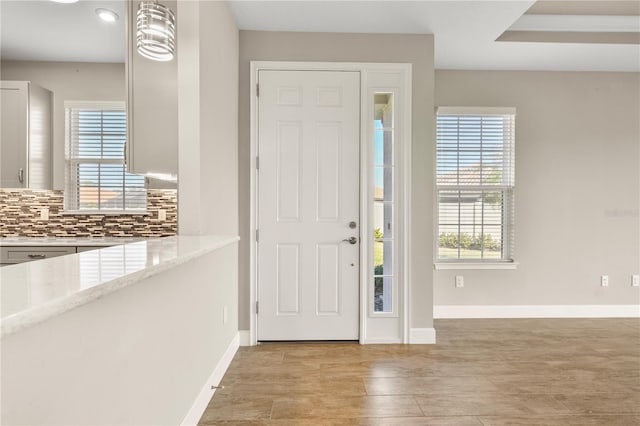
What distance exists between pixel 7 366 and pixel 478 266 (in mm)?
3832

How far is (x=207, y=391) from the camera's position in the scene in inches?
78.9

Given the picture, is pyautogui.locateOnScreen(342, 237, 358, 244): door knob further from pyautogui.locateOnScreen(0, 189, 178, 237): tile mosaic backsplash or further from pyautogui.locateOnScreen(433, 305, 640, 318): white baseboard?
pyautogui.locateOnScreen(0, 189, 178, 237): tile mosaic backsplash

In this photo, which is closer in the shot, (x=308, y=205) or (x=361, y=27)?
(x=361, y=27)

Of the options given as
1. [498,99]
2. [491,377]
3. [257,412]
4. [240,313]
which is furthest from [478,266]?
[257,412]

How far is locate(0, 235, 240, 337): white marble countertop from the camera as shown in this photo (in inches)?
20.5

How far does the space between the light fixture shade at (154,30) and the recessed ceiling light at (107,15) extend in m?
1.71

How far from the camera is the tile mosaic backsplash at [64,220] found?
335 cm

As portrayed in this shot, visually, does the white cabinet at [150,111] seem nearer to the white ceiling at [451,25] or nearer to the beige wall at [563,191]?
the white ceiling at [451,25]

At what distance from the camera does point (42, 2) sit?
8.58ft

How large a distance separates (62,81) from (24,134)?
65 centimetres

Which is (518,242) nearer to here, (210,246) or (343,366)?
(343,366)

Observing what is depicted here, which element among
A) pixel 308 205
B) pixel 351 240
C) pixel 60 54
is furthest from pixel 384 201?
pixel 60 54

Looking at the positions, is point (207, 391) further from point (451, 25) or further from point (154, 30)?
point (451, 25)

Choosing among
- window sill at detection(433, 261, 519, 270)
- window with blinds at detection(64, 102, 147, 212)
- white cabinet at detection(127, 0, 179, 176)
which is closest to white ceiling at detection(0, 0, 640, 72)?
window with blinds at detection(64, 102, 147, 212)
